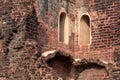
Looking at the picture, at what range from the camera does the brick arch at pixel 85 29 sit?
11.6 m

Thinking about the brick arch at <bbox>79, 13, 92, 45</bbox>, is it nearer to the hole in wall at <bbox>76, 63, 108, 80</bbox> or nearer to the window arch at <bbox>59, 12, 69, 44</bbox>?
the window arch at <bbox>59, 12, 69, 44</bbox>

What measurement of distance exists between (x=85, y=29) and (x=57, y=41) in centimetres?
109

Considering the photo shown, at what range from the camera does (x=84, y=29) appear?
11703 mm

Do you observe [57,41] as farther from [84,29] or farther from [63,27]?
[84,29]

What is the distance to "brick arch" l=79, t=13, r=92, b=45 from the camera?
11570mm

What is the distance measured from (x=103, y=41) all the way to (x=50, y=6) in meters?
1.74

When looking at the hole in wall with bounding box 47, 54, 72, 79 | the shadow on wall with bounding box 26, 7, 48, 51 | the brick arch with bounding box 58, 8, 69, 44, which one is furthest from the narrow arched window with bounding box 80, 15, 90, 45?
the shadow on wall with bounding box 26, 7, 48, 51

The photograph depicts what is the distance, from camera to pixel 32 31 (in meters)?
10.3

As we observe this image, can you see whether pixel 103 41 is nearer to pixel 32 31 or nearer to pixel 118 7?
pixel 118 7

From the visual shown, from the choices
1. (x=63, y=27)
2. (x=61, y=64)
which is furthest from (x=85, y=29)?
(x=61, y=64)

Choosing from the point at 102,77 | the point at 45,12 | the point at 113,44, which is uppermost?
the point at 45,12

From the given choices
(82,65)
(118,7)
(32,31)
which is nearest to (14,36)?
(32,31)

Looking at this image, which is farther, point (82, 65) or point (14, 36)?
point (82, 65)

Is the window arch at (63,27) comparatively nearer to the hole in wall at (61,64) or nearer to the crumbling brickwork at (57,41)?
the crumbling brickwork at (57,41)
